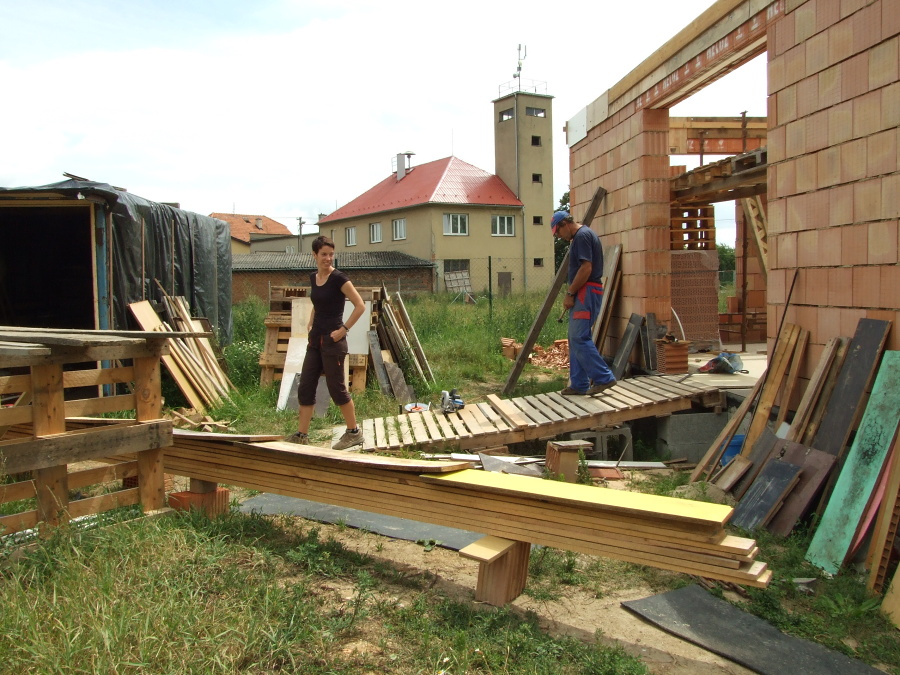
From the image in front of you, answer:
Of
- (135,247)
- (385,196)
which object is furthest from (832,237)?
(385,196)

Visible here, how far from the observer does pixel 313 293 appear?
5828 millimetres

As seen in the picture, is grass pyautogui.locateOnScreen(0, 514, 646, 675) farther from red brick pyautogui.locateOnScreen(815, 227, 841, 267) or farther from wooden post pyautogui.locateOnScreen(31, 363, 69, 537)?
red brick pyautogui.locateOnScreen(815, 227, 841, 267)

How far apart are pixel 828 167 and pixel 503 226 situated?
29699 millimetres

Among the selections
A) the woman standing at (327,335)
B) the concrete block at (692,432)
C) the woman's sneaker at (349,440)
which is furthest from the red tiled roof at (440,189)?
the woman's sneaker at (349,440)

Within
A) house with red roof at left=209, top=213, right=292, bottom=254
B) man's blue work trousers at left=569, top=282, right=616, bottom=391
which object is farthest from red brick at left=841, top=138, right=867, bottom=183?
house with red roof at left=209, top=213, right=292, bottom=254

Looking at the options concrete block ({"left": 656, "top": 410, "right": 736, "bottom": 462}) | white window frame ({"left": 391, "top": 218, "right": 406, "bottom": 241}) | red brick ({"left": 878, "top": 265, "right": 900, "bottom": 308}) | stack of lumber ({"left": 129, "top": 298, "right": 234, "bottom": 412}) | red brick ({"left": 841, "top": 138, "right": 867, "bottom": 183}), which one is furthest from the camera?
white window frame ({"left": 391, "top": 218, "right": 406, "bottom": 241})

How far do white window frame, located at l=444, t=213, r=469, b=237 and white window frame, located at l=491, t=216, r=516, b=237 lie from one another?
4.98ft

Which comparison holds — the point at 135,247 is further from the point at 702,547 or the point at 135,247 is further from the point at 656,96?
the point at 702,547

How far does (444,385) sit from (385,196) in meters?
28.2

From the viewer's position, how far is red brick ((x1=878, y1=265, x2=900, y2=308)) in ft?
14.0

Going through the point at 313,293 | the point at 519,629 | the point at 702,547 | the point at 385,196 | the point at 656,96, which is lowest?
the point at 519,629

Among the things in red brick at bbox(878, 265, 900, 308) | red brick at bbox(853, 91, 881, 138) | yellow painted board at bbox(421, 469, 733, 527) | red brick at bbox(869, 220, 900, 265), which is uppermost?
red brick at bbox(853, 91, 881, 138)

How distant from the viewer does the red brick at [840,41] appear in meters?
4.61

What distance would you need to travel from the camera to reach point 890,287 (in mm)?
4355
